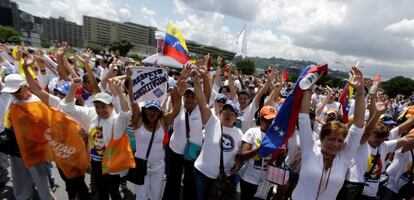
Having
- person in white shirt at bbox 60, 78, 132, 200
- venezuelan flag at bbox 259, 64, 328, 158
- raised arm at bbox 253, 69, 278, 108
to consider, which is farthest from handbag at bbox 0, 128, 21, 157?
raised arm at bbox 253, 69, 278, 108

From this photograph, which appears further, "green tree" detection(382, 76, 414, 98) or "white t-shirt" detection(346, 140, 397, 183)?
"green tree" detection(382, 76, 414, 98)

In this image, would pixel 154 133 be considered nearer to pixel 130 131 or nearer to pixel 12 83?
pixel 130 131

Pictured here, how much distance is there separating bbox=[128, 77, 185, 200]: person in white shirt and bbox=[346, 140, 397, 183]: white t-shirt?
2.39m

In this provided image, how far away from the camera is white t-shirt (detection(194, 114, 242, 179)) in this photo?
3.30 meters

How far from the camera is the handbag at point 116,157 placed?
131 inches

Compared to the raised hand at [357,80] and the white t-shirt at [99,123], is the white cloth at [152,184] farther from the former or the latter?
the raised hand at [357,80]

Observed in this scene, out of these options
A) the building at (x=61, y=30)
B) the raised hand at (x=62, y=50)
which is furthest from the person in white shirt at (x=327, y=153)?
the building at (x=61, y=30)

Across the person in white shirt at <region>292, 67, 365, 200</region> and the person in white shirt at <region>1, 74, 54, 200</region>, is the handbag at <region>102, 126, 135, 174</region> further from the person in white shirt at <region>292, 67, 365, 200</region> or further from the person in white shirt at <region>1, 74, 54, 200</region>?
the person in white shirt at <region>292, 67, 365, 200</region>

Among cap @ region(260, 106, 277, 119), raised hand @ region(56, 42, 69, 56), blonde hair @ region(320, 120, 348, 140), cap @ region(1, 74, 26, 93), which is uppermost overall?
raised hand @ region(56, 42, 69, 56)

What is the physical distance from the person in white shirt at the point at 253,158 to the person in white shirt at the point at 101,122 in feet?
5.15

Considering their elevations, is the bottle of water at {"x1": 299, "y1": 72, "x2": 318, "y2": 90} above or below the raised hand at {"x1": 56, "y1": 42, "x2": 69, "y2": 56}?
above

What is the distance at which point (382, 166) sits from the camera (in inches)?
133

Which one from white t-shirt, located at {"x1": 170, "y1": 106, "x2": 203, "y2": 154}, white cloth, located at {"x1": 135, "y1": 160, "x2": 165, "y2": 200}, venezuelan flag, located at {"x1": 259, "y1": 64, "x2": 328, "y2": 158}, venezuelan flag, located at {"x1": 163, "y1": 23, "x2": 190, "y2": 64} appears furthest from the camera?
venezuelan flag, located at {"x1": 163, "y1": 23, "x2": 190, "y2": 64}

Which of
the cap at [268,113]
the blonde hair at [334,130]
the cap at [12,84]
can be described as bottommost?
the cap at [12,84]
